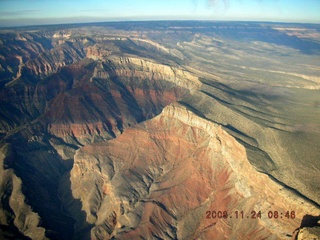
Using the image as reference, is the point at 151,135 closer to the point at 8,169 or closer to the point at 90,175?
the point at 90,175

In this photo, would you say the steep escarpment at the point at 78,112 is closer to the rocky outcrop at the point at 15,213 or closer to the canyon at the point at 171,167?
the canyon at the point at 171,167

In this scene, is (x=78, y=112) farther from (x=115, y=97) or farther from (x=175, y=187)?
(x=175, y=187)

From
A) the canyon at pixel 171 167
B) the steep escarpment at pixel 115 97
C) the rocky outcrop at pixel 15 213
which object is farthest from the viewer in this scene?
the steep escarpment at pixel 115 97

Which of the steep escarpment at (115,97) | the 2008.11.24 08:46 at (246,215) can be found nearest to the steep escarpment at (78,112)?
the steep escarpment at (115,97)

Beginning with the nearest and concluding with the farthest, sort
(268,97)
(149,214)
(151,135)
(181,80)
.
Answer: (149,214) → (151,135) → (268,97) → (181,80)

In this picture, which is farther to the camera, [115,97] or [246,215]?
[115,97]

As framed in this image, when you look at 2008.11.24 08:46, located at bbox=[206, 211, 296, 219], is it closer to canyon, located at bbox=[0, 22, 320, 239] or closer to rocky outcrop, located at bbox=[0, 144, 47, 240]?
canyon, located at bbox=[0, 22, 320, 239]

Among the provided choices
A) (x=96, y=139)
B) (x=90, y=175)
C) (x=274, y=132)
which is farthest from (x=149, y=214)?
(x=96, y=139)

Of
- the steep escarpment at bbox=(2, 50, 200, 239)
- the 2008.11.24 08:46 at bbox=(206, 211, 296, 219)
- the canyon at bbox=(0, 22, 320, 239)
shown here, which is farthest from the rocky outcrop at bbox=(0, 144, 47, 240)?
the 2008.11.24 08:46 at bbox=(206, 211, 296, 219)

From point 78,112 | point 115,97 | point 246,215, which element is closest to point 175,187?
point 246,215
